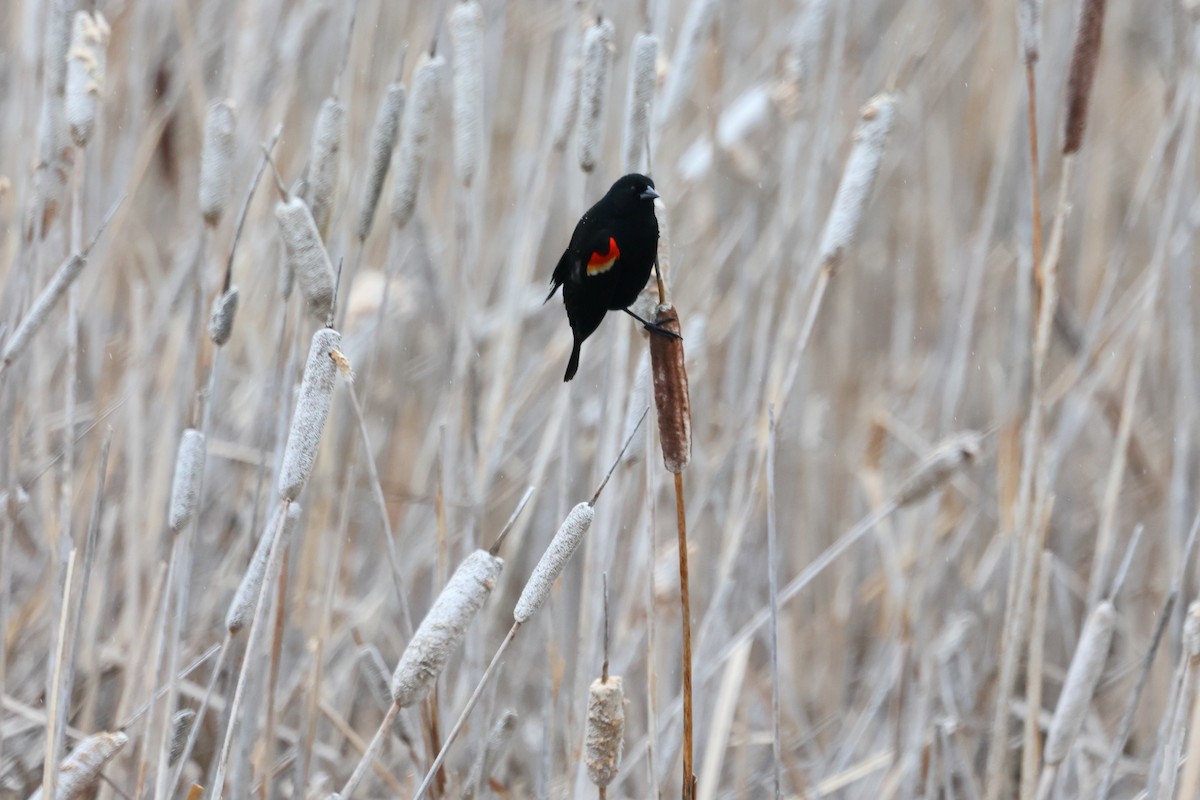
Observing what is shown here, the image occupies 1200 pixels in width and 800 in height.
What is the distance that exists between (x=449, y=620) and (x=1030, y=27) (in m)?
0.88

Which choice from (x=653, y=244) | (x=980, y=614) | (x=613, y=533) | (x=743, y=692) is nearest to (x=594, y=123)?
(x=653, y=244)

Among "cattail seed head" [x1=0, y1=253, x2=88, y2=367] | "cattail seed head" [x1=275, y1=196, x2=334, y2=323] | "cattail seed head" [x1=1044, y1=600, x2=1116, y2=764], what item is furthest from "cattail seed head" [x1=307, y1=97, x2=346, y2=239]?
"cattail seed head" [x1=1044, y1=600, x2=1116, y2=764]

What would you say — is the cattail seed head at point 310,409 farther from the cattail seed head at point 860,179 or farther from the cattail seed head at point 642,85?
the cattail seed head at point 860,179

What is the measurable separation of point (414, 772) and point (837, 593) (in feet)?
3.44

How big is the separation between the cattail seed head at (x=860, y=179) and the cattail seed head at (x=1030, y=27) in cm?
16

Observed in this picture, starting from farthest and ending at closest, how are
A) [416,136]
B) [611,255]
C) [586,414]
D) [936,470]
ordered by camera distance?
[586,414] → [936,470] → [416,136] → [611,255]

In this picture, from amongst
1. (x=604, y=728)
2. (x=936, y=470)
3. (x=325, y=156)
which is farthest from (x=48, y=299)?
(x=936, y=470)

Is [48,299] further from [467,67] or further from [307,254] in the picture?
[467,67]

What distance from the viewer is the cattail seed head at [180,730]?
3.46ft

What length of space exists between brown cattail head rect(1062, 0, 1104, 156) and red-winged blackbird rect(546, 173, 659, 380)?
0.47 metres

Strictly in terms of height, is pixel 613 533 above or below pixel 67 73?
below

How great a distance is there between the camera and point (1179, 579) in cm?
117

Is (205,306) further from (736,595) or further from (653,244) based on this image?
(736,595)

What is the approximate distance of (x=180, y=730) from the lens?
1.06 metres
